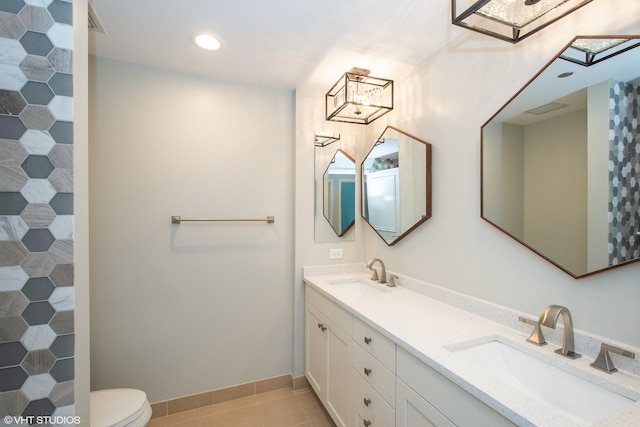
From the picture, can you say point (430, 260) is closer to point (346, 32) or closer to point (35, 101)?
point (346, 32)

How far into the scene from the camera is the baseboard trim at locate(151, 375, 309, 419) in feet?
6.71

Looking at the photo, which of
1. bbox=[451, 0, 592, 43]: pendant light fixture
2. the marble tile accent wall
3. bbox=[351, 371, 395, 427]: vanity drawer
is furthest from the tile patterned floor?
bbox=[451, 0, 592, 43]: pendant light fixture

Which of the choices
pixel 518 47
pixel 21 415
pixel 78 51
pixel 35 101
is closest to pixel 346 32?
pixel 518 47

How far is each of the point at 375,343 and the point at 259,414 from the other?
127 centimetres

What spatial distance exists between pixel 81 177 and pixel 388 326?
1.34 metres

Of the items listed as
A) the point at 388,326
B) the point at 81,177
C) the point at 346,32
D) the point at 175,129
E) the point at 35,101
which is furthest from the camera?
the point at 175,129

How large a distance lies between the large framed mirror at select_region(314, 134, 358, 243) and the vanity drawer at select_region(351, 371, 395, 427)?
3.80ft

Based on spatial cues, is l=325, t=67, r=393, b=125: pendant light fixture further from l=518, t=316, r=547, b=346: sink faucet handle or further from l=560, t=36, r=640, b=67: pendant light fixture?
l=518, t=316, r=547, b=346: sink faucet handle

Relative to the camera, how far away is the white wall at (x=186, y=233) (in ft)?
6.30

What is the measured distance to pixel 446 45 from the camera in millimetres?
1691

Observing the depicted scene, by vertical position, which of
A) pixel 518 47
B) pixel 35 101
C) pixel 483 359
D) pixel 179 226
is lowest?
pixel 483 359

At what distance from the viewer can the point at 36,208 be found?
0.81 metres

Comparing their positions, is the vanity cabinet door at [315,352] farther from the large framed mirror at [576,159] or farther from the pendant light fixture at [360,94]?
the pendant light fixture at [360,94]

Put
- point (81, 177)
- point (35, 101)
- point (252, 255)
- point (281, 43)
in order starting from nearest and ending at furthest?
point (35, 101), point (81, 177), point (281, 43), point (252, 255)
